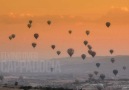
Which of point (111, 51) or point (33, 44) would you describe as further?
point (111, 51)

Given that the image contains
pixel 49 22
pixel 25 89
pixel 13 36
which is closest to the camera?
pixel 25 89

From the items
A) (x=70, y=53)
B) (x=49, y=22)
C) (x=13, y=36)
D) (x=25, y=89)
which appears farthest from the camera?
(x=70, y=53)

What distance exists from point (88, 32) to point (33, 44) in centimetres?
1422

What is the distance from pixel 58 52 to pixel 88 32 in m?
10.4

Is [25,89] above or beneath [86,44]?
beneath

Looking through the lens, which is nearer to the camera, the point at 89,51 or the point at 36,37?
the point at 36,37

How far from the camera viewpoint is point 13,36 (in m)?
113

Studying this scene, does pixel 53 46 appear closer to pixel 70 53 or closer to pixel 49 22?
pixel 70 53

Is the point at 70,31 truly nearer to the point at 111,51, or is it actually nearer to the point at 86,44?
the point at 86,44

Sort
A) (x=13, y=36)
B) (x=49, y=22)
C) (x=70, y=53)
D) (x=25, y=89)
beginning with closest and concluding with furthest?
(x=25, y=89)
(x=49, y=22)
(x=13, y=36)
(x=70, y=53)

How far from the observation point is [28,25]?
110 m

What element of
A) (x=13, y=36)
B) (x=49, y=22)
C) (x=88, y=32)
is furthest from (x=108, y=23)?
(x=13, y=36)

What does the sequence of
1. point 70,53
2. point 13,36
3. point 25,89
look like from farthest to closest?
point 70,53, point 13,36, point 25,89

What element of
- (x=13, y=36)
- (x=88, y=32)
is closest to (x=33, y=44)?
(x=13, y=36)
